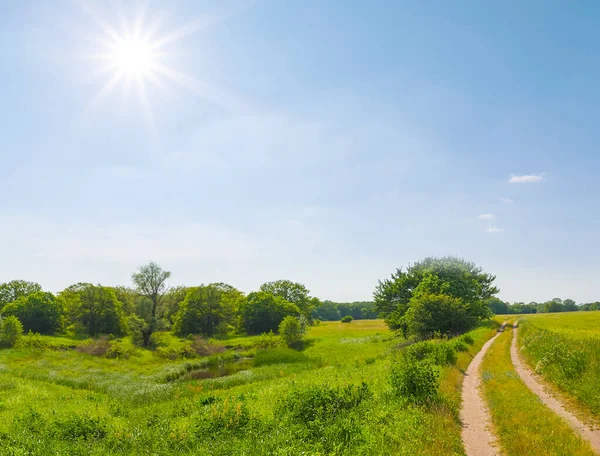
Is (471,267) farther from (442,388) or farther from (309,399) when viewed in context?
(309,399)

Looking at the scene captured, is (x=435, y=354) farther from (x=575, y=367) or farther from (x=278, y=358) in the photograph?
(x=278, y=358)

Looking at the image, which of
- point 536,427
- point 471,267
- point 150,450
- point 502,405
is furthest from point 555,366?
point 471,267

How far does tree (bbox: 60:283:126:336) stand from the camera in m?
78.8

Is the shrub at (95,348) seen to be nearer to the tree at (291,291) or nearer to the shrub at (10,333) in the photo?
the shrub at (10,333)

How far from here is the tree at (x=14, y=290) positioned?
292ft

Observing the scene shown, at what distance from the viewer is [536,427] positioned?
44.0 feet

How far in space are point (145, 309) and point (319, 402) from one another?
73031 millimetres

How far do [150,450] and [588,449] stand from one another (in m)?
16.9

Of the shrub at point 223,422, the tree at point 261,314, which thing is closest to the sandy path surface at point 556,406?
the shrub at point 223,422

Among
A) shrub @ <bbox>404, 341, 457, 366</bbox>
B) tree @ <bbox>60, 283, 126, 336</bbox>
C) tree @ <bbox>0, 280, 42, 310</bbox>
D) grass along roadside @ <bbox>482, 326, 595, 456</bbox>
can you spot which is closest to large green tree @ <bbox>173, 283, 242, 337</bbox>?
tree @ <bbox>60, 283, 126, 336</bbox>

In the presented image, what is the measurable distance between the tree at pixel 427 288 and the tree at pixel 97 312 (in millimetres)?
59241

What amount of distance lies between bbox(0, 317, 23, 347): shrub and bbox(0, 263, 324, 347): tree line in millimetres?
13998

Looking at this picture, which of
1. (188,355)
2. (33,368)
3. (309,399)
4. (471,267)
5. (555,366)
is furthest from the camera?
(471,267)

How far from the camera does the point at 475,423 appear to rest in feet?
49.4
